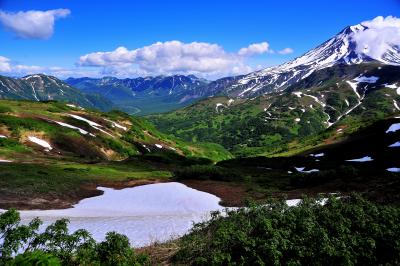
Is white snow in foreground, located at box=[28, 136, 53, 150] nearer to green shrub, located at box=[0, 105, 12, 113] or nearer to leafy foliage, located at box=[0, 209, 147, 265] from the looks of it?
green shrub, located at box=[0, 105, 12, 113]

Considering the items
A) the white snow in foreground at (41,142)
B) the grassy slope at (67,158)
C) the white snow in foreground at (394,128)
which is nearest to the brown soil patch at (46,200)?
the grassy slope at (67,158)

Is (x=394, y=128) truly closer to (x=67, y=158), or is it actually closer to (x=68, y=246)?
(x=67, y=158)

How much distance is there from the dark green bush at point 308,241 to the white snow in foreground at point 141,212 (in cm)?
1031

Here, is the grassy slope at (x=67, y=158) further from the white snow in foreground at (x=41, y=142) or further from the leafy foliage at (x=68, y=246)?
the leafy foliage at (x=68, y=246)

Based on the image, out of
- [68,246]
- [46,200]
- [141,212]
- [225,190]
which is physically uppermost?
[68,246]

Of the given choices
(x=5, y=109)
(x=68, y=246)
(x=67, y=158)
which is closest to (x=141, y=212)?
(x=68, y=246)

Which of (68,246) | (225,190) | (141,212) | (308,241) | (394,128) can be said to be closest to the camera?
(68,246)

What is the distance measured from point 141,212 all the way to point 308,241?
85.7ft

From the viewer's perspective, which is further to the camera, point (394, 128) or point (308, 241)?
point (394, 128)

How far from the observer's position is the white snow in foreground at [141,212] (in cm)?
3103

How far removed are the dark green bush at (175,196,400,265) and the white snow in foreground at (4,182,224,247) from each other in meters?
10.3

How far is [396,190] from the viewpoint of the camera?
25.8 m

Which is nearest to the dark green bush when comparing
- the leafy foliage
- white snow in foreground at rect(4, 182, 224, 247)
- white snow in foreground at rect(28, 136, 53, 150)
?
the leafy foliage

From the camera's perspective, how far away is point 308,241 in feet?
51.8
